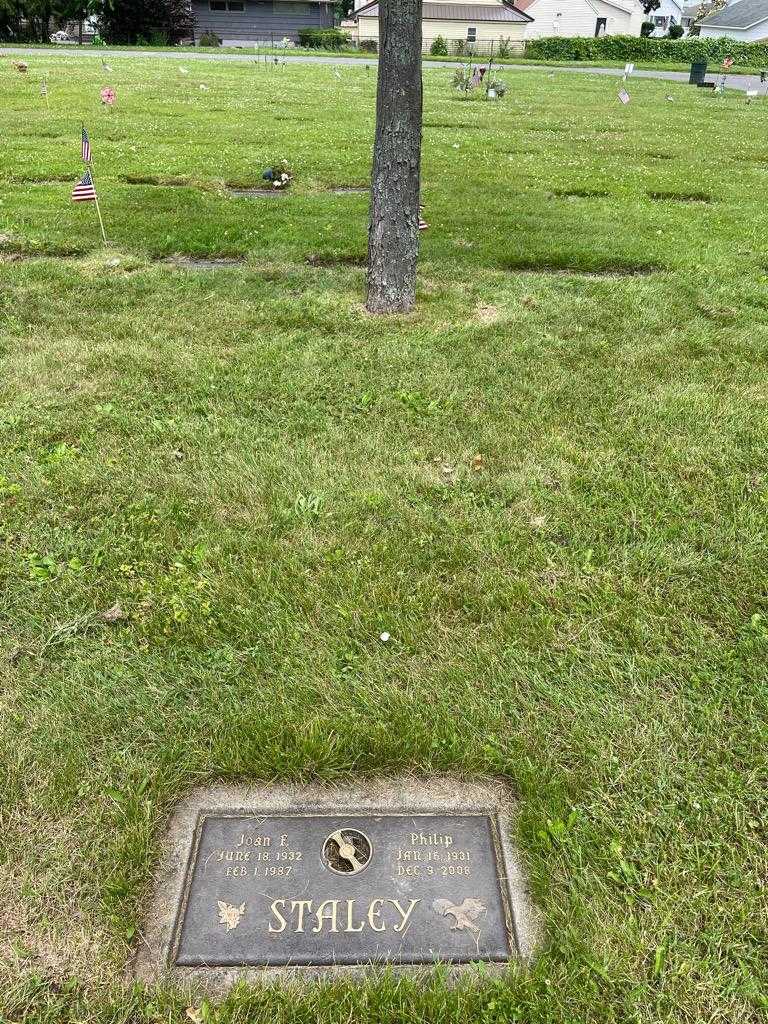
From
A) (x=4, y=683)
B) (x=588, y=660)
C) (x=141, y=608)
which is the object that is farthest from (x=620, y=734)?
(x=4, y=683)

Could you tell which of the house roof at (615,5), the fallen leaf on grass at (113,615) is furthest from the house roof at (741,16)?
the fallen leaf on grass at (113,615)

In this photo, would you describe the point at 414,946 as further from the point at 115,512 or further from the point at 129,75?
the point at 129,75

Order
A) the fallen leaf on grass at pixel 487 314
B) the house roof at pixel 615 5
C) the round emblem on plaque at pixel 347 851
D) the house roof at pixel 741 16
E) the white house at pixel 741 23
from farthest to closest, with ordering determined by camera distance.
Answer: the house roof at pixel 741 16 → the white house at pixel 741 23 → the house roof at pixel 615 5 → the fallen leaf on grass at pixel 487 314 → the round emblem on plaque at pixel 347 851

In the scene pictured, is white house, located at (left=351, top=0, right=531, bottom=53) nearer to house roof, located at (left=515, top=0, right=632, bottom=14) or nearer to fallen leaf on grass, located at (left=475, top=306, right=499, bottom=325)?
house roof, located at (left=515, top=0, right=632, bottom=14)

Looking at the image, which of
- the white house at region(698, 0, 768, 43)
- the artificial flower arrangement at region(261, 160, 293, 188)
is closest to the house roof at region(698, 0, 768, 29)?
the white house at region(698, 0, 768, 43)

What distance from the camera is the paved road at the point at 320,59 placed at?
32781 mm

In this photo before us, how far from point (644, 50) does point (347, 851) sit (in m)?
56.8

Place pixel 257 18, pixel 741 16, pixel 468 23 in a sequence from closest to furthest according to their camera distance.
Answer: pixel 468 23 < pixel 257 18 < pixel 741 16

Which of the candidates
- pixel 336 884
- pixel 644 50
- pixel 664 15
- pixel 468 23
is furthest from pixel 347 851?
pixel 664 15

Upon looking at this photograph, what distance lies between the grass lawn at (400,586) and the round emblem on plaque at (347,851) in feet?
0.78

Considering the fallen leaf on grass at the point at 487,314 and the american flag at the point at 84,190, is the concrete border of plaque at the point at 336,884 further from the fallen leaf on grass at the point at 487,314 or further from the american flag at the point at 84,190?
the american flag at the point at 84,190

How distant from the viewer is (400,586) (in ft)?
10.8

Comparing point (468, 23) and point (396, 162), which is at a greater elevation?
point (468, 23)

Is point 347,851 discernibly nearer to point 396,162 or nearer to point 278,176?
point 396,162
